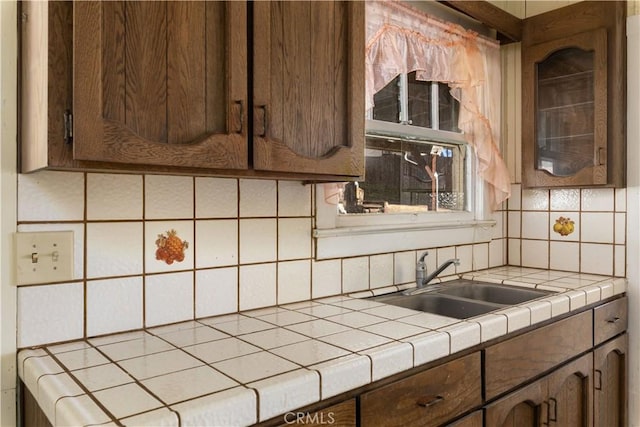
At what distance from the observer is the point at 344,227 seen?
1753mm

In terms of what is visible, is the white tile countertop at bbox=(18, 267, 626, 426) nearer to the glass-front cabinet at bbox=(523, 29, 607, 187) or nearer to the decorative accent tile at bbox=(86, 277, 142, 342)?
the decorative accent tile at bbox=(86, 277, 142, 342)

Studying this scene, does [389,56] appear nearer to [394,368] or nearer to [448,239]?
[448,239]

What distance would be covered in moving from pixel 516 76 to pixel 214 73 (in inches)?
77.1

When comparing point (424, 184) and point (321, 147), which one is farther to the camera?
point (424, 184)

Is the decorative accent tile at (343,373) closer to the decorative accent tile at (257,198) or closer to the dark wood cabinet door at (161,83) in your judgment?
the dark wood cabinet door at (161,83)

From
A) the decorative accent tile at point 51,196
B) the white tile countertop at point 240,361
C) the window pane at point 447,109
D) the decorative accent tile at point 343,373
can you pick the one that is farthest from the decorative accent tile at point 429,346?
the window pane at point 447,109

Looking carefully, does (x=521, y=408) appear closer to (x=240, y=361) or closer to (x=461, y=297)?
(x=461, y=297)

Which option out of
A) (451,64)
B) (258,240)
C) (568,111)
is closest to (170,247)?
(258,240)

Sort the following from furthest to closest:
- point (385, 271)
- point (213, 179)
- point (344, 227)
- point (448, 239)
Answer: point (448, 239) < point (385, 271) < point (344, 227) < point (213, 179)

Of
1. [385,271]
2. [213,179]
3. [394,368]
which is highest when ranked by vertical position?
[213,179]

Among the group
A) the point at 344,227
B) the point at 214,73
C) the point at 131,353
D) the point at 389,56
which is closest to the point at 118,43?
the point at 214,73

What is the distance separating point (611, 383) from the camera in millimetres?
2033

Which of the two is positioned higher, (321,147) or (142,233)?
(321,147)

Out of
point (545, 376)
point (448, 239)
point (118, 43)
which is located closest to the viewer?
point (118, 43)
